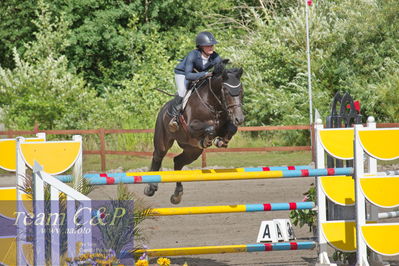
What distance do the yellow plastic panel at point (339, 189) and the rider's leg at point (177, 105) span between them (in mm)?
2099

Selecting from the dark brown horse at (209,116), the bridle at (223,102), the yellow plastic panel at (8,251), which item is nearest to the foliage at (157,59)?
the dark brown horse at (209,116)

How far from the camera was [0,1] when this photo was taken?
26297 mm

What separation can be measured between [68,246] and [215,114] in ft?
11.7

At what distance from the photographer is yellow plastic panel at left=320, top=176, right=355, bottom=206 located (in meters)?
5.90

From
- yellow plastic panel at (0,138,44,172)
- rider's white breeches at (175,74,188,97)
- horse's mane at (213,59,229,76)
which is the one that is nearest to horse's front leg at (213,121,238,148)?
horse's mane at (213,59,229,76)

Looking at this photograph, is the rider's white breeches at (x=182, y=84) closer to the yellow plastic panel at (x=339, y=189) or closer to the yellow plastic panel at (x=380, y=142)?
the yellow plastic panel at (x=339, y=189)

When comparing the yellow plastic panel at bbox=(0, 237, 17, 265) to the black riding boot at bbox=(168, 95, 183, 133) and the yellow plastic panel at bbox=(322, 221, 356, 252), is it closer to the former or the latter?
the yellow plastic panel at bbox=(322, 221, 356, 252)

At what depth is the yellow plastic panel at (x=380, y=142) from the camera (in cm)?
555

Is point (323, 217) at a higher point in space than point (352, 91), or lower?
lower

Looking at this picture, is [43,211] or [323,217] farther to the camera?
[323,217]

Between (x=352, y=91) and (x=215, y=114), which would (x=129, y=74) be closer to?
(x=352, y=91)

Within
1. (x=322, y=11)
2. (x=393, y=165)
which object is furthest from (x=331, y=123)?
(x=322, y=11)

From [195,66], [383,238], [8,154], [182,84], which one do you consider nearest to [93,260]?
[8,154]

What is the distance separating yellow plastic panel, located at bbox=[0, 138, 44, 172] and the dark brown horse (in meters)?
1.97
